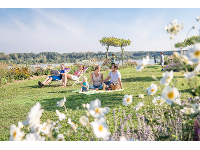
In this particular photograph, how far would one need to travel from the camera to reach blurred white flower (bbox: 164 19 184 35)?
4.23ft

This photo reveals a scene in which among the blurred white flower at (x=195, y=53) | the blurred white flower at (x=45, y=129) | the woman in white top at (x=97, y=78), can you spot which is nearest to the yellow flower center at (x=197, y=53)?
the blurred white flower at (x=195, y=53)

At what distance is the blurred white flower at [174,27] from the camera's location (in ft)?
4.23

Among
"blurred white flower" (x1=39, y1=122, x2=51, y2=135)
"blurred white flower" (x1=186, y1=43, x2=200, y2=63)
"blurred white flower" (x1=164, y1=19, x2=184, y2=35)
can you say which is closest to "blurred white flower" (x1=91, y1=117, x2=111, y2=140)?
"blurred white flower" (x1=39, y1=122, x2=51, y2=135)

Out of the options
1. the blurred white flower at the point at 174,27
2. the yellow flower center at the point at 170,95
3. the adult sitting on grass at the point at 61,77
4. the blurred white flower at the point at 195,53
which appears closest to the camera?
the blurred white flower at the point at 195,53

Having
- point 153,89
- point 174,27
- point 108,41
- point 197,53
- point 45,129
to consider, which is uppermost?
point 108,41

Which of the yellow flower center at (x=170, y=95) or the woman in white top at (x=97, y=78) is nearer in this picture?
the yellow flower center at (x=170, y=95)

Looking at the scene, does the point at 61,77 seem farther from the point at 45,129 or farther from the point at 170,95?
the point at 170,95

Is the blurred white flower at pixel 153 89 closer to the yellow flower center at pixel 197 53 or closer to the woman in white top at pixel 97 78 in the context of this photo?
the yellow flower center at pixel 197 53

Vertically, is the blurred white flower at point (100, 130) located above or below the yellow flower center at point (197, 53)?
below

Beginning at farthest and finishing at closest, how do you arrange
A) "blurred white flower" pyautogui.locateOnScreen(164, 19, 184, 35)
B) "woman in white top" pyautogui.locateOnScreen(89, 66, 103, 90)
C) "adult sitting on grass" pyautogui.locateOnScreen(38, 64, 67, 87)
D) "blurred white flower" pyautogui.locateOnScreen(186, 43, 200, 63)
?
"adult sitting on grass" pyautogui.locateOnScreen(38, 64, 67, 87) → "woman in white top" pyautogui.locateOnScreen(89, 66, 103, 90) → "blurred white flower" pyautogui.locateOnScreen(164, 19, 184, 35) → "blurred white flower" pyautogui.locateOnScreen(186, 43, 200, 63)

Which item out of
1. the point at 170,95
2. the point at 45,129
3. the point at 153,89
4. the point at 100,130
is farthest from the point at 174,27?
the point at 45,129

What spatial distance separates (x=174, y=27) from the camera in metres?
1.30

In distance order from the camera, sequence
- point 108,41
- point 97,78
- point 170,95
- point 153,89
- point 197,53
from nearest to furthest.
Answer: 1. point 197,53
2. point 170,95
3. point 153,89
4. point 97,78
5. point 108,41

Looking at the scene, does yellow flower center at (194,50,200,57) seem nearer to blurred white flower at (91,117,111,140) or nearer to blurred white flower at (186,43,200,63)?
blurred white flower at (186,43,200,63)
